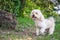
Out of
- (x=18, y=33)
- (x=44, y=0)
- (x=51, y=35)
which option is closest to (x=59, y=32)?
(x=51, y=35)

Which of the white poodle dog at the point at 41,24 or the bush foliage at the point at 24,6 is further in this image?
the bush foliage at the point at 24,6

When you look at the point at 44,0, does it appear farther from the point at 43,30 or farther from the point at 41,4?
the point at 43,30

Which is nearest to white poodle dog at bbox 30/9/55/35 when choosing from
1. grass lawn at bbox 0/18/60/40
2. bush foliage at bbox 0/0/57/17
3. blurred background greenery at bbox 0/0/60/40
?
grass lawn at bbox 0/18/60/40

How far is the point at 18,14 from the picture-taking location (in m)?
15.3

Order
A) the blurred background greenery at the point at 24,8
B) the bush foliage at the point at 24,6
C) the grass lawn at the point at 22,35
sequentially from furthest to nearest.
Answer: the bush foliage at the point at 24,6, the blurred background greenery at the point at 24,8, the grass lawn at the point at 22,35

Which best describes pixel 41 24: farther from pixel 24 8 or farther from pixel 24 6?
pixel 24 8

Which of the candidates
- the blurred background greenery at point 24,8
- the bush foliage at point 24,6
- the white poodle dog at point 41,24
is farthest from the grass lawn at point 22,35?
the bush foliage at point 24,6

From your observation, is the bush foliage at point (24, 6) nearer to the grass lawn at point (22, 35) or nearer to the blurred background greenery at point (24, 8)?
the blurred background greenery at point (24, 8)

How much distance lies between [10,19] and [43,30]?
1.45 m

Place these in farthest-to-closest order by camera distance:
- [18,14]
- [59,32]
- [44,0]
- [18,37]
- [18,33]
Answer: [44,0] → [18,14] → [59,32] → [18,33] → [18,37]

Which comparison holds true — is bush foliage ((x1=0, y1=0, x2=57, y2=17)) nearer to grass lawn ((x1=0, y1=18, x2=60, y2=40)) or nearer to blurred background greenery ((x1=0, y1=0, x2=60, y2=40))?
blurred background greenery ((x1=0, y1=0, x2=60, y2=40))

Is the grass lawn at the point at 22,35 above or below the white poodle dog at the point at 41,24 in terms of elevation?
below

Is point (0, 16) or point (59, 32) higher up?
point (0, 16)

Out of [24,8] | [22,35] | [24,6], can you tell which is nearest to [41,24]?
[22,35]
